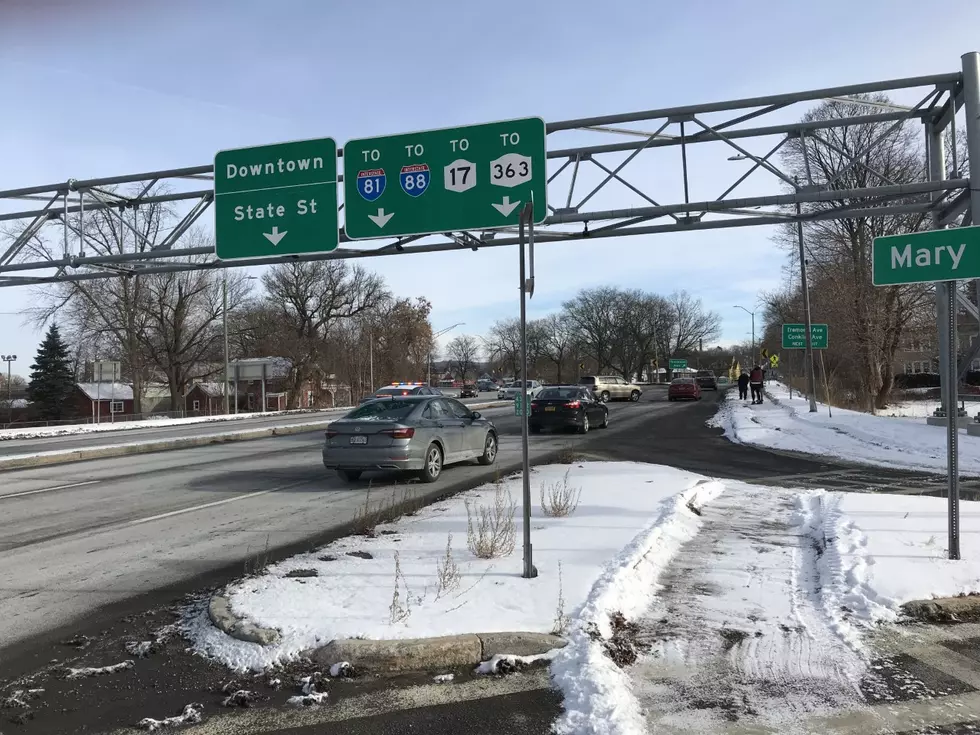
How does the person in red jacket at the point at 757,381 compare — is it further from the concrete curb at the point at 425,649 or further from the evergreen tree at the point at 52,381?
the evergreen tree at the point at 52,381

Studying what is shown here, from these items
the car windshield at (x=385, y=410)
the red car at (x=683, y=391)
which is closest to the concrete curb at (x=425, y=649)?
the car windshield at (x=385, y=410)

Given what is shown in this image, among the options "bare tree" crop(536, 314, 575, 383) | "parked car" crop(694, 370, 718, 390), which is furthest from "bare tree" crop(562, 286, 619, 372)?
"parked car" crop(694, 370, 718, 390)

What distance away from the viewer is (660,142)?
1234cm

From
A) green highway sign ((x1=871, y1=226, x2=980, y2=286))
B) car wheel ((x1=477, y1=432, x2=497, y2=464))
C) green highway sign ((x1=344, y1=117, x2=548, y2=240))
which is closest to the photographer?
green highway sign ((x1=871, y1=226, x2=980, y2=286))

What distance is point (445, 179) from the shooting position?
12.3 m

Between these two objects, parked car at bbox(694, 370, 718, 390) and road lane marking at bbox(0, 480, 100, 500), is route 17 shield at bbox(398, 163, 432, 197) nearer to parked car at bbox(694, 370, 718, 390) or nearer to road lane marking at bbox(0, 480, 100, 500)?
road lane marking at bbox(0, 480, 100, 500)

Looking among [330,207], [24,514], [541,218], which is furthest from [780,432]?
[24,514]

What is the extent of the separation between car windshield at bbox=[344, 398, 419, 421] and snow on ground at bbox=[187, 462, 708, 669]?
3478mm

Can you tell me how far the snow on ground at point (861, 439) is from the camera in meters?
14.1

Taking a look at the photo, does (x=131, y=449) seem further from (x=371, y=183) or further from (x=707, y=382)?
(x=707, y=382)

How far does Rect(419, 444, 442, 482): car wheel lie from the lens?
11.9m

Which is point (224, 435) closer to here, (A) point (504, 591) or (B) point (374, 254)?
(B) point (374, 254)

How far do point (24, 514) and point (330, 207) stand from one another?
7.05 meters

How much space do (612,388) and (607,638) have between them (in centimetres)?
4428
